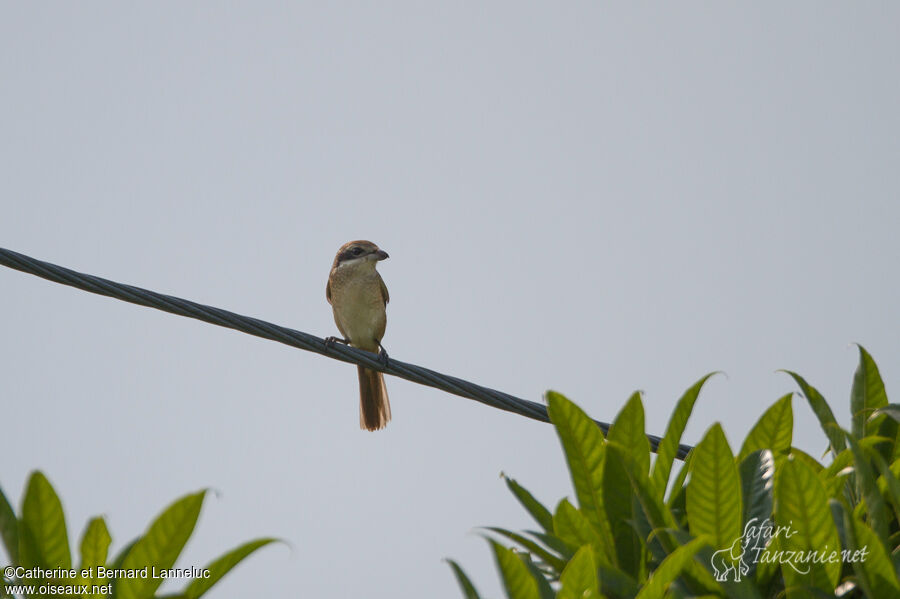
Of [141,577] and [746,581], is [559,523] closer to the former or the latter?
[746,581]

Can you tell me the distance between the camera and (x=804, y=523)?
8.86ft

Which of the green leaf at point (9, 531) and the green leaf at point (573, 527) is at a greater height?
the green leaf at point (9, 531)

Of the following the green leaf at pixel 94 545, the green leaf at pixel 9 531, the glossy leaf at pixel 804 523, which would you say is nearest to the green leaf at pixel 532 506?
the glossy leaf at pixel 804 523

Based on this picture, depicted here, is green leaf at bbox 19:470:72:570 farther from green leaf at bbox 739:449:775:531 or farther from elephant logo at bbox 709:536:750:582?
green leaf at bbox 739:449:775:531

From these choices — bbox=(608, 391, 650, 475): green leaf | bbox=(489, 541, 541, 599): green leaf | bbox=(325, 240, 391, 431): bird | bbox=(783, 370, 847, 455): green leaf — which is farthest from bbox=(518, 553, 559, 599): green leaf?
bbox=(325, 240, 391, 431): bird

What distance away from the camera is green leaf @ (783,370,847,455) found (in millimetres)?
3547

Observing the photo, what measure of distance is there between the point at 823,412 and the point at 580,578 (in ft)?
5.02

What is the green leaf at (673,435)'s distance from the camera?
11.0 ft

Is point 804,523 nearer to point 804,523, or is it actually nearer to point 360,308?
point 804,523

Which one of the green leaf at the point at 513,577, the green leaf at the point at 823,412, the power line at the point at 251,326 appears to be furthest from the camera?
the power line at the point at 251,326

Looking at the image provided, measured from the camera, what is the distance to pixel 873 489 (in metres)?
2.85

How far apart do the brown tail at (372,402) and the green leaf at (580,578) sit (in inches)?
290

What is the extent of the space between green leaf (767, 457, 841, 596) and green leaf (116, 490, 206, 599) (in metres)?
1.72

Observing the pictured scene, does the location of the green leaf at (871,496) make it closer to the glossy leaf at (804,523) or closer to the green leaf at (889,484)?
the green leaf at (889,484)
